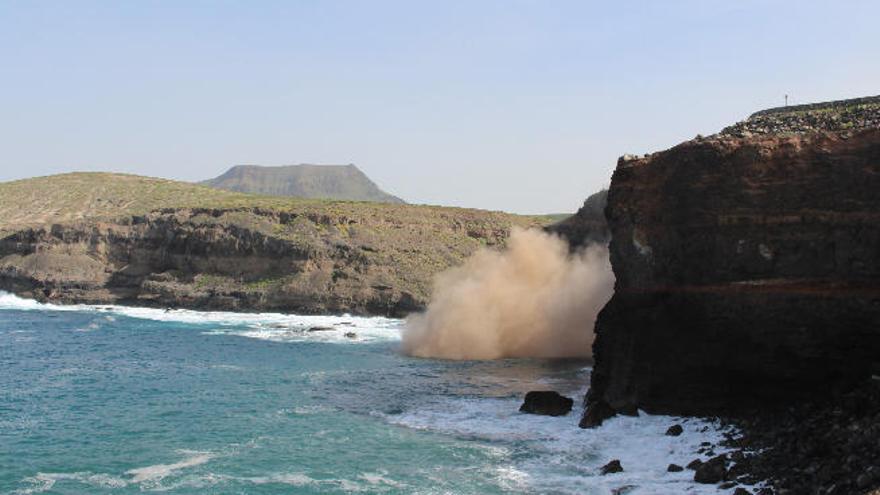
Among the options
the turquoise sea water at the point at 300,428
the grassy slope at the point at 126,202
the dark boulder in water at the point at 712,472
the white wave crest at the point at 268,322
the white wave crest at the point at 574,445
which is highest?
the grassy slope at the point at 126,202

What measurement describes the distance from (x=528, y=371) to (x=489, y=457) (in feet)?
52.9

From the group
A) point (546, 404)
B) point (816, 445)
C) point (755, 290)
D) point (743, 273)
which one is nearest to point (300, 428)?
point (546, 404)

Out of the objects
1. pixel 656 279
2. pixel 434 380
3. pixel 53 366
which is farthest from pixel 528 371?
pixel 53 366

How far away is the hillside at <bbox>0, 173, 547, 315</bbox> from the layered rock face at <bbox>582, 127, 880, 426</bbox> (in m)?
46.1

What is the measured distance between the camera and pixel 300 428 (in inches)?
1085

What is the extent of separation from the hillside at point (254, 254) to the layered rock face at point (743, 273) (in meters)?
46.1

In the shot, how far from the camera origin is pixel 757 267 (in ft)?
82.5

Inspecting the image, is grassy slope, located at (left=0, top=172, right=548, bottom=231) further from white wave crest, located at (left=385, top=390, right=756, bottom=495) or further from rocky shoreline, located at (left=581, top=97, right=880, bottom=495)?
rocky shoreline, located at (left=581, top=97, right=880, bottom=495)

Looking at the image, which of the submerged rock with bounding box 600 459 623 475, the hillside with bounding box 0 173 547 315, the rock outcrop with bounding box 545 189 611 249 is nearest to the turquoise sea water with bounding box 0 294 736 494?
the submerged rock with bounding box 600 459 623 475

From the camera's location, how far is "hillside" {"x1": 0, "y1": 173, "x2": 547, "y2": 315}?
75438 millimetres

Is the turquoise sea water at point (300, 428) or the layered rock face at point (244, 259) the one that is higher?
the layered rock face at point (244, 259)

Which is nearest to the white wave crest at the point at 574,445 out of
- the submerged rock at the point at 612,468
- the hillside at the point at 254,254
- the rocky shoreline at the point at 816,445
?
the submerged rock at the point at 612,468

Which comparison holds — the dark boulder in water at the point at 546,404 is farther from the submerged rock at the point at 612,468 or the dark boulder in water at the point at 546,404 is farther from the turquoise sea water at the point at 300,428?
the submerged rock at the point at 612,468

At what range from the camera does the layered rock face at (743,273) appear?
23359 mm
